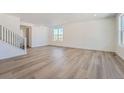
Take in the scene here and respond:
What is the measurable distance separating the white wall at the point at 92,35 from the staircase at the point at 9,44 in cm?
488

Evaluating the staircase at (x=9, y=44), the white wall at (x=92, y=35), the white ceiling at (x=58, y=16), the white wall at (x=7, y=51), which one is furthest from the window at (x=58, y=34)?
the white wall at (x=7, y=51)

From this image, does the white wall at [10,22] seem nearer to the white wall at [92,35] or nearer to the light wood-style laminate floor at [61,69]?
the light wood-style laminate floor at [61,69]

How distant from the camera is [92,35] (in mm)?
9180

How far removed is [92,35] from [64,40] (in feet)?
10.2

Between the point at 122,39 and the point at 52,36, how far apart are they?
24.9 ft

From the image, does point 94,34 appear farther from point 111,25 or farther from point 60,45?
point 60,45

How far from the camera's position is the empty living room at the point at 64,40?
514 cm

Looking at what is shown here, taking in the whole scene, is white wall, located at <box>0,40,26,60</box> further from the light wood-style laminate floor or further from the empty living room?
the light wood-style laminate floor

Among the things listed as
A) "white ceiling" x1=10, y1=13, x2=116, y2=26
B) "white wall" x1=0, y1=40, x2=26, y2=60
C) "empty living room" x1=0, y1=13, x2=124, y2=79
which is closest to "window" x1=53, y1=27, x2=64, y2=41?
"empty living room" x1=0, y1=13, x2=124, y2=79

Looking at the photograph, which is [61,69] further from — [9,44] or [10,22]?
[10,22]

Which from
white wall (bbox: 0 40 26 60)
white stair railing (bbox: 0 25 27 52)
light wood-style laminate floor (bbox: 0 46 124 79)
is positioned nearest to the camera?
light wood-style laminate floor (bbox: 0 46 124 79)

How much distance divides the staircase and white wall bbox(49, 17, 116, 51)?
4875 millimetres

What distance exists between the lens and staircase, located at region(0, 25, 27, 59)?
5.43 metres
